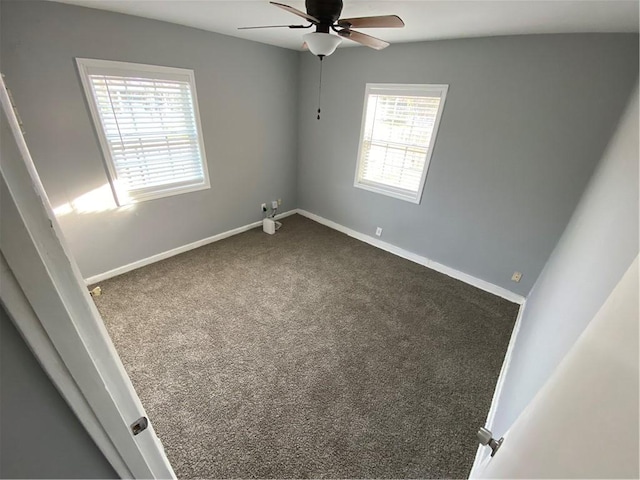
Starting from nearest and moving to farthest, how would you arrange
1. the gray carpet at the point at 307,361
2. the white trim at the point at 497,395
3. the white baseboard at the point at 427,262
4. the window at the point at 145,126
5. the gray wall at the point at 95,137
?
the white trim at the point at 497,395
the gray carpet at the point at 307,361
the gray wall at the point at 95,137
the window at the point at 145,126
the white baseboard at the point at 427,262

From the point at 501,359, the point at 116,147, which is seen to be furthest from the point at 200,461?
the point at 116,147

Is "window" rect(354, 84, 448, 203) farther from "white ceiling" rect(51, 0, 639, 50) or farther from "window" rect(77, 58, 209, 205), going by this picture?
"window" rect(77, 58, 209, 205)

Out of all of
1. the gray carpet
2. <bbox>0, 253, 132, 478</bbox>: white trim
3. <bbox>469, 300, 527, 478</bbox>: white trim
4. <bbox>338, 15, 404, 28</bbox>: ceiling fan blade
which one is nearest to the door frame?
<bbox>0, 253, 132, 478</bbox>: white trim

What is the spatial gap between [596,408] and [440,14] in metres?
2.35

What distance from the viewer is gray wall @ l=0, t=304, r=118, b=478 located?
426mm

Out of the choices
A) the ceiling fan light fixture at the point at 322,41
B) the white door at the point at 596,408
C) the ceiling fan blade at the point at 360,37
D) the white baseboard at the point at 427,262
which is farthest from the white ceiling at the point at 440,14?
the white baseboard at the point at 427,262

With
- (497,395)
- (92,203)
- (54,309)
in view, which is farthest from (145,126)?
(497,395)

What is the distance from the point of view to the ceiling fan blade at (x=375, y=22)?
59.9 inches

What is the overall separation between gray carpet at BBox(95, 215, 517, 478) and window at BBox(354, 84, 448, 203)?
3.50 ft

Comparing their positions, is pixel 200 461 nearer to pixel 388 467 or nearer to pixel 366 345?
pixel 388 467

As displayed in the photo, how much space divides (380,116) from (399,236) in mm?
1522

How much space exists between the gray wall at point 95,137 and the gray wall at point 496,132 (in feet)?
2.52

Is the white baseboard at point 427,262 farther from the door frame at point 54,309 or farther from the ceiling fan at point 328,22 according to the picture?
the door frame at point 54,309

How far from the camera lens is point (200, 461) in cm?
148
